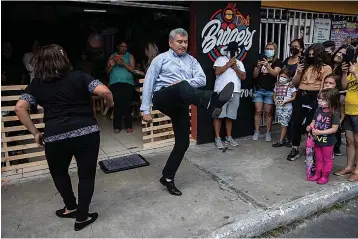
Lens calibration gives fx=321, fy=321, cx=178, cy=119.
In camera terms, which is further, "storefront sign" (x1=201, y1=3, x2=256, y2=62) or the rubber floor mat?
"storefront sign" (x1=201, y1=3, x2=256, y2=62)

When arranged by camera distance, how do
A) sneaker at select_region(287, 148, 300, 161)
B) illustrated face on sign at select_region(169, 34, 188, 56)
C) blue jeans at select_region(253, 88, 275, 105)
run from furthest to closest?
1. blue jeans at select_region(253, 88, 275, 105)
2. sneaker at select_region(287, 148, 300, 161)
3. illustrated face on sign at select_region(169, 34, 188, 56)

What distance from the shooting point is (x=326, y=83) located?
4.06m

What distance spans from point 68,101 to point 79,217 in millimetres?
1111

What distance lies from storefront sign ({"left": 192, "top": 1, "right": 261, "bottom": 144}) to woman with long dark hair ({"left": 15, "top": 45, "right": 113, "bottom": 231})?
2713 millimetres

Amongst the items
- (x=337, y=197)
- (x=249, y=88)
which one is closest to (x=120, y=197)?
(x=337, y=197)

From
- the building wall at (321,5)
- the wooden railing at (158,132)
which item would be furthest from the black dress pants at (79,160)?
the building wall at (321,5)

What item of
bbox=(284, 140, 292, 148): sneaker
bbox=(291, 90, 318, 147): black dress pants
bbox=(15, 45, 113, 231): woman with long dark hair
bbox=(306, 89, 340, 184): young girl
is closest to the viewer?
bbox=(15, 45, 113, 231): woman with long dark hair

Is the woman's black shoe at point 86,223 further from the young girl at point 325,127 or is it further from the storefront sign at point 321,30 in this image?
the storefront sign at point 321,30

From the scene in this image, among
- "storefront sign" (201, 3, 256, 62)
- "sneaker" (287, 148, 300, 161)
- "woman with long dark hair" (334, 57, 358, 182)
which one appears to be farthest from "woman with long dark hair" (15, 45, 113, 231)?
"sneaker" (287, 148, 300, 161)

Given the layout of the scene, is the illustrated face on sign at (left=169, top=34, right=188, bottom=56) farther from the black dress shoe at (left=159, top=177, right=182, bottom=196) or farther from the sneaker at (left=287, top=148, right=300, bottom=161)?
the sneaker at (left=287, top=148, right=300, bottom=161)

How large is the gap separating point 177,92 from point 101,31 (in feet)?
16.9

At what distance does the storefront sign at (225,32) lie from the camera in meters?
5.16

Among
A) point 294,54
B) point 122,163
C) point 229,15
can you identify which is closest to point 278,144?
point 294,54

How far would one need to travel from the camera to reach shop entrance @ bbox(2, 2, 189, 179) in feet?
19.8
